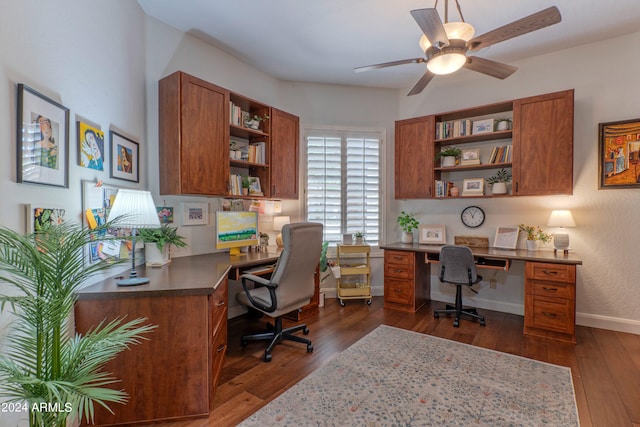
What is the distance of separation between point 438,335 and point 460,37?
2.68 m

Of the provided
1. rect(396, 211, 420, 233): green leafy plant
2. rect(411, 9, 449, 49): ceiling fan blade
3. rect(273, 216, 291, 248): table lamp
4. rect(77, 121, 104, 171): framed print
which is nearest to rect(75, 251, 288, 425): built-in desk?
rect(77, 121, 104, 171): framed print

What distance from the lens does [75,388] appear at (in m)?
1.08

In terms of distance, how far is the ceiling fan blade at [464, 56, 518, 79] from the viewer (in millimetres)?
2205

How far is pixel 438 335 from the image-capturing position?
3078 mm

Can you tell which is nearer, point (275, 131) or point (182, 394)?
point (182, 394)

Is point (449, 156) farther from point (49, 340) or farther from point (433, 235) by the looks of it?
point (49, 340)

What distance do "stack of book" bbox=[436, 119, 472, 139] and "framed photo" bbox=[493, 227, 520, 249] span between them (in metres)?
1.28

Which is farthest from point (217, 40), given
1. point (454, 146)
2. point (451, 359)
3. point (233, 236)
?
point (451, 359)

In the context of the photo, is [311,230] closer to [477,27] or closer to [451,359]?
[451,359]

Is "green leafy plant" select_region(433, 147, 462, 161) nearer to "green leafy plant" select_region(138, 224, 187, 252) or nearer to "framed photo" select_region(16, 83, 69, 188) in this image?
"green leafy plant" select_region(138, 224, 187, 252)

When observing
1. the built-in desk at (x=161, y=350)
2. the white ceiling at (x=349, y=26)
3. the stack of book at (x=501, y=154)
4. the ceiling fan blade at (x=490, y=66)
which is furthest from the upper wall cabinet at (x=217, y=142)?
the stack of book at (x=501, y=154)

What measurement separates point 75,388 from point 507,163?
13.2 feet

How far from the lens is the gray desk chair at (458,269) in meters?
3.27

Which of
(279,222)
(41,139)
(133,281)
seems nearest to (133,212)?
(133,281)
